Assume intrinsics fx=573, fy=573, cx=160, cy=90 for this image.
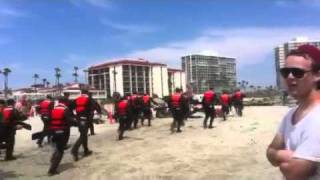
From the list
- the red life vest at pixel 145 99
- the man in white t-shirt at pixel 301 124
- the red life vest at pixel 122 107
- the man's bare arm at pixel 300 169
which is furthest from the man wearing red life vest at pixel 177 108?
the man's bare arm at pixel 300 169

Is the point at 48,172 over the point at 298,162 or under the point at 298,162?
under

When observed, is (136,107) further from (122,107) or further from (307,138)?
(307,138)

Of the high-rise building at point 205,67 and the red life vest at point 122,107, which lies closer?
the red life vest at point 122,107

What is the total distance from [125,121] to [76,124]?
565 cm

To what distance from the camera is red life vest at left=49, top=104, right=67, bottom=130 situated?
13250 millimetres

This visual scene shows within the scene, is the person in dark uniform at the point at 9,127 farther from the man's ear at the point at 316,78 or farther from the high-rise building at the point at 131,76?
the high-rise building at the point at 131,76

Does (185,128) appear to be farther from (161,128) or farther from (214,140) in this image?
(214,140)

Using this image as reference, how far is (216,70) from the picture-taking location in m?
148

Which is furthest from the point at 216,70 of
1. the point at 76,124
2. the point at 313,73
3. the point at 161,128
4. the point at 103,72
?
the point at 313,73

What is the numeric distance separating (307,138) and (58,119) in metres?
11.0

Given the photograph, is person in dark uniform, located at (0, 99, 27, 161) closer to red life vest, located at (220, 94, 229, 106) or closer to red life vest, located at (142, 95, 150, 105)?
red life vest, located at (142, 95, 150, 105)

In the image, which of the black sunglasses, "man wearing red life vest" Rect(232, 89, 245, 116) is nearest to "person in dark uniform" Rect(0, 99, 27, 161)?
the black sunglasses

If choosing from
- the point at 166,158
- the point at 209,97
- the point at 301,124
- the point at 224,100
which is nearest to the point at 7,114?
the point at 166,158

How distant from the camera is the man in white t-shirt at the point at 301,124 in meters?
2.71
